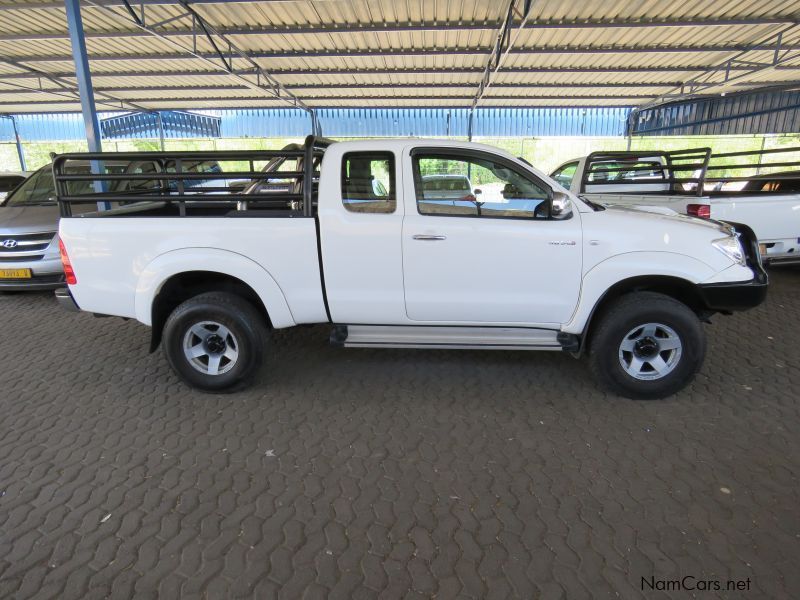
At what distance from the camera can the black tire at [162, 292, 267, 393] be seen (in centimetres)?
368

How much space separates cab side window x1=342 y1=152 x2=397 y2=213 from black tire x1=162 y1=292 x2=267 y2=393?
117 cm

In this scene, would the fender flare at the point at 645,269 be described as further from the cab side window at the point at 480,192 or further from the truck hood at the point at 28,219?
the truck hood at the point at 28,219

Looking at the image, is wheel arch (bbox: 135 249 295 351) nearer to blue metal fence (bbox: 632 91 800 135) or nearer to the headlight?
the headlight

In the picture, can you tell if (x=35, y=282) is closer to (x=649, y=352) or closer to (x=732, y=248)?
(x=649, y=352)

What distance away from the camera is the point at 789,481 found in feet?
9.19

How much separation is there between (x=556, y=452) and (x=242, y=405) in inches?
92.1

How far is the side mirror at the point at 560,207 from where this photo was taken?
11.5 feet

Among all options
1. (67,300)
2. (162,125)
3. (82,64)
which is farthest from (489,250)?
(162,125)

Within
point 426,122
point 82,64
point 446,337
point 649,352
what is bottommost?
point 649,352

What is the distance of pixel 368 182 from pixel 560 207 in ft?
4.73

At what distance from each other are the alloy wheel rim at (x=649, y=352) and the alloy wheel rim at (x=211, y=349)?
302 centimetres

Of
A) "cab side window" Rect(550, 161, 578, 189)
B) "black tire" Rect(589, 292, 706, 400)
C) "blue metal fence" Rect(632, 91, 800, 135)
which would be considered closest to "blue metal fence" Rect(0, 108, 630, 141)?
"blue metal fence" Rect(632, 91, 800, 135)

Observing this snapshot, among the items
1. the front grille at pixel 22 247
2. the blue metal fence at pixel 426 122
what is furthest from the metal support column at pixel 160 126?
the front grille at pixel 22 247

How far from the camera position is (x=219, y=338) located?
151 inches
